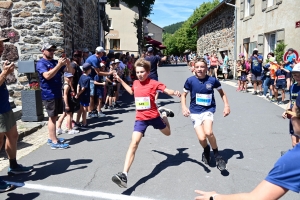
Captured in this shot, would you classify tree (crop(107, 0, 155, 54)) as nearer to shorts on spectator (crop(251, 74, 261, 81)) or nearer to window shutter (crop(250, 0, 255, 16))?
window shutter (crop(250, 0, 255, 16))

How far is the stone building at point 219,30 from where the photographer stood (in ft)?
72.4

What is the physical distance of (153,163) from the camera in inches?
185

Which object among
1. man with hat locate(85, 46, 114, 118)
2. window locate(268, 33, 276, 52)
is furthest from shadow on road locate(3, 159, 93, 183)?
window locate(268, 33, 276, 52)

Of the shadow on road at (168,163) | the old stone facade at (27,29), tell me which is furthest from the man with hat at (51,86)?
the old stone facade at (27,29)

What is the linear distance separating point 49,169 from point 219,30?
23.6m

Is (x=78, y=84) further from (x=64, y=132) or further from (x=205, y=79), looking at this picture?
(x=205, y=79)

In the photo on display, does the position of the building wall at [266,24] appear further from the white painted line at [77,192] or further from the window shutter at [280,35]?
the white painted line at [77,192]

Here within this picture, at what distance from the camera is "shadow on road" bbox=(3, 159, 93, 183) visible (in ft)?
13.6

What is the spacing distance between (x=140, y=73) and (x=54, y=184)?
6.26 feet

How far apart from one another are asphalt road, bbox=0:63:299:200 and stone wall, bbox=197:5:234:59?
15.9 m

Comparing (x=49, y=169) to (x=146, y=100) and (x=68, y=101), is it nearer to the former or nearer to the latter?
(x=146, y=100)

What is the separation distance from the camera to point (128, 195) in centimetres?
360

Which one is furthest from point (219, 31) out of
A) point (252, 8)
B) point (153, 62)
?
point (153, 62)

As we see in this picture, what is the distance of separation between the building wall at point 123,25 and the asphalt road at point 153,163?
37090mm
